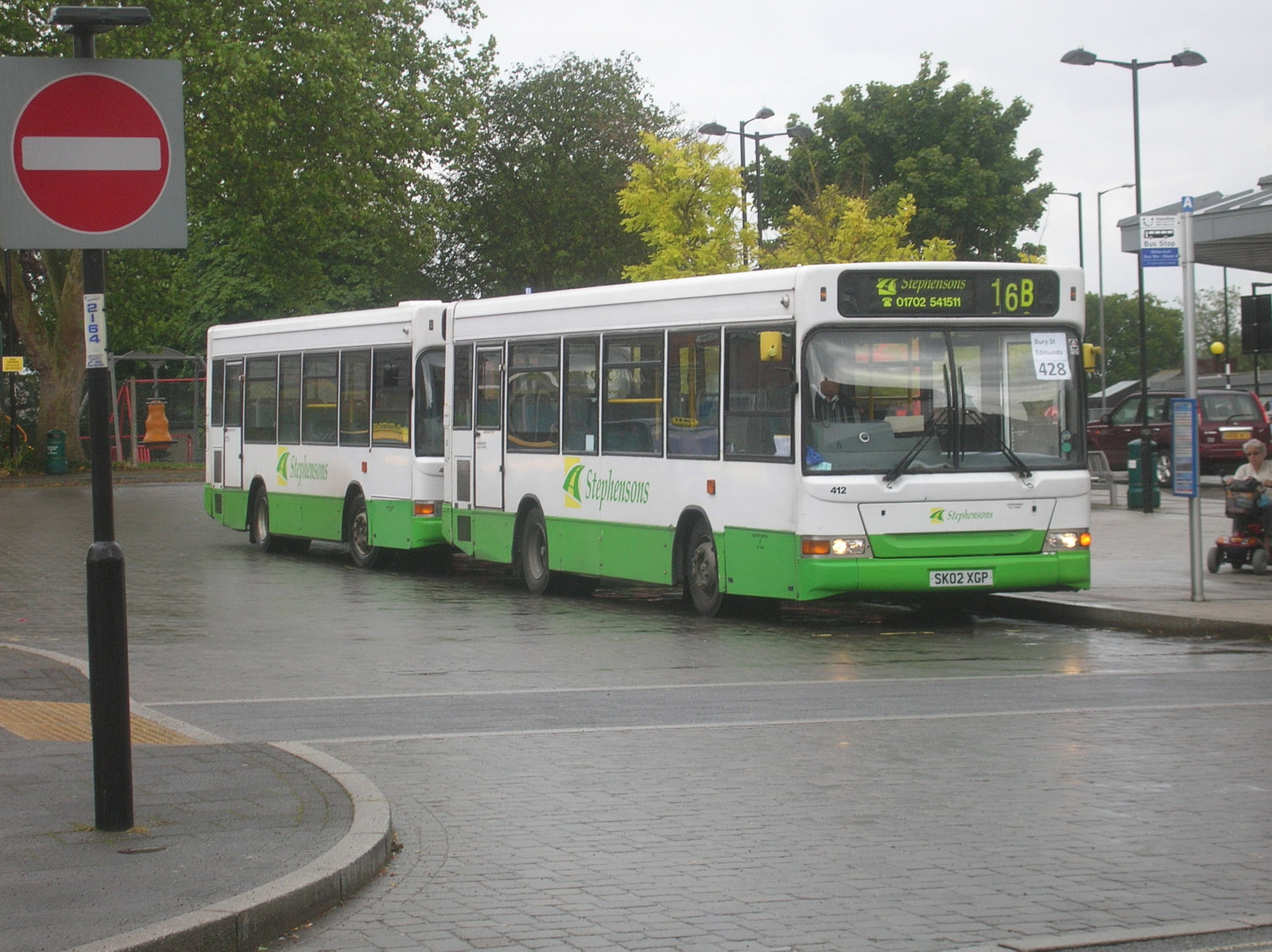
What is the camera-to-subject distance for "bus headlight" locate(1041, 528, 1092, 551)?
1524 centimetres

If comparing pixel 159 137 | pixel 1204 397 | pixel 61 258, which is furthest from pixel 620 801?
pixel 61 258

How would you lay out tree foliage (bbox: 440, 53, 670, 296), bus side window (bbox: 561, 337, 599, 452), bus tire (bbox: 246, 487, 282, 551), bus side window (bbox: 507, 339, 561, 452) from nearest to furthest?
bus side window (bbox: 561, 337, 599, 452) → bus side window (bbox: 507, 339, 561, 452) → bus tire (bbox: 246, 487, 282, 551) → tree foliage (bbox: 440, 53, 670, 296)

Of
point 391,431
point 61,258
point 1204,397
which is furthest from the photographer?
point 61,258

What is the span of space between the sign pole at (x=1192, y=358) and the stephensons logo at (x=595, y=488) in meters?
4.84

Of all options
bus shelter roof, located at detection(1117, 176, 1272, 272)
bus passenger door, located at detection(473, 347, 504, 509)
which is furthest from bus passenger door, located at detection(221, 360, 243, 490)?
bus shelter roof, located at detection(1117, 176, 1272, 272)

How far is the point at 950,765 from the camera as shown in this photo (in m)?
8.62

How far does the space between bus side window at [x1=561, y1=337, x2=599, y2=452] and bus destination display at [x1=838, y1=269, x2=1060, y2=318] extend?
3574 mm

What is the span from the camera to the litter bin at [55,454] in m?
46.7

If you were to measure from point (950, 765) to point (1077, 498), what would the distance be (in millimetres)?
7143

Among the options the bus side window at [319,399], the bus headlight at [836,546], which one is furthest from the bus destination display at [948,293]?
the bus side window at [319,399]

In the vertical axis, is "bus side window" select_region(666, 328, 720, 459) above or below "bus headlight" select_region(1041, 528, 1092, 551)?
above

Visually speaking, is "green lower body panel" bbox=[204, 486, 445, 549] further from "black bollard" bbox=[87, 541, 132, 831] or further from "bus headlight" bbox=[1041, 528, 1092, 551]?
"black bollard" bbox=[87, 541, 132, 831]

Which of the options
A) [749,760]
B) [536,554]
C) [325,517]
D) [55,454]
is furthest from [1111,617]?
[55,454]

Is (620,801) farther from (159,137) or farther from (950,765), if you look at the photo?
(159,137)
